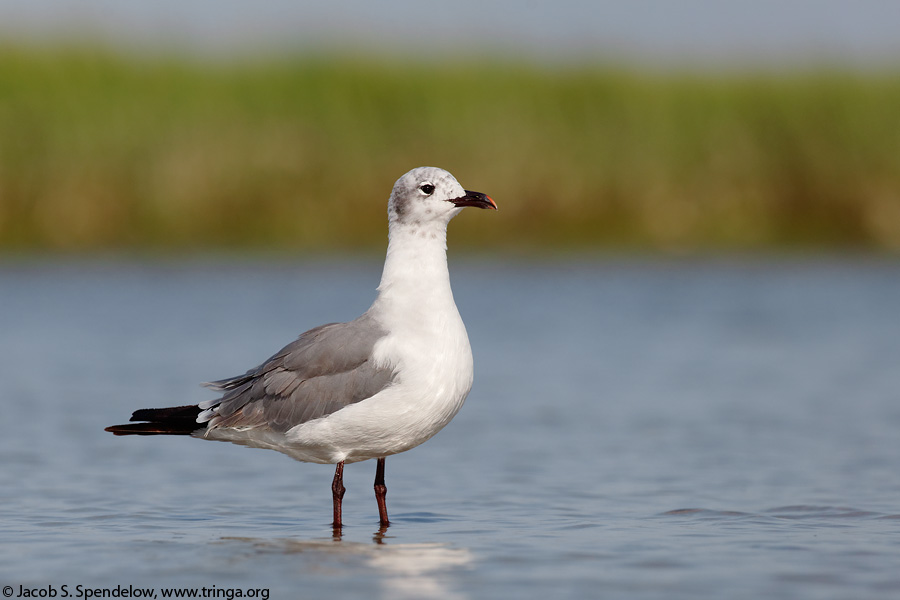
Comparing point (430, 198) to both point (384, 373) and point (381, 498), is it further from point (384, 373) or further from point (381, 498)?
point (381, 498)

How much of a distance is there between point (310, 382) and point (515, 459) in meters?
1.99

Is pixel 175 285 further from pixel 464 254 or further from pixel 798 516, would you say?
pixel 798 516

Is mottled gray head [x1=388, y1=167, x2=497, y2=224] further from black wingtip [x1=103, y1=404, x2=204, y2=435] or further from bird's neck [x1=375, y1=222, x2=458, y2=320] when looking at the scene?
black wingtip [x1=103, y1=404, x2=204, y2=435]

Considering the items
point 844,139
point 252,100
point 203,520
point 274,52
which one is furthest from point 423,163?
point 203,520

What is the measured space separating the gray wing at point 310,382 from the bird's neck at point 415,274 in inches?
5.7

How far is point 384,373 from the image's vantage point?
19.0 feet

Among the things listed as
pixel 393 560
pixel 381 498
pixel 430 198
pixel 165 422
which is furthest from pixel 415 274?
pixel 165 422

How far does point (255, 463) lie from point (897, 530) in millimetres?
3579

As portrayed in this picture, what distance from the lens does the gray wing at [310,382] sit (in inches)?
231

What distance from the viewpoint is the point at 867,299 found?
14.4m

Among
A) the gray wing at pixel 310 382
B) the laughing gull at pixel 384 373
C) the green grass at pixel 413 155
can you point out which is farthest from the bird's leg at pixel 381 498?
the green grass at pixel 413 155

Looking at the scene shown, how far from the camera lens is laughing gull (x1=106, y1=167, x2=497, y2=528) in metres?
5.77

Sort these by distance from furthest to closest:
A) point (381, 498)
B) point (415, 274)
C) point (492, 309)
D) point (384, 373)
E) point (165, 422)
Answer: point (492, 309)
point (165, 422)
point (381, 498)
point (415, 274)
point (384, 373)

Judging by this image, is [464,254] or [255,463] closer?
[255,463]
